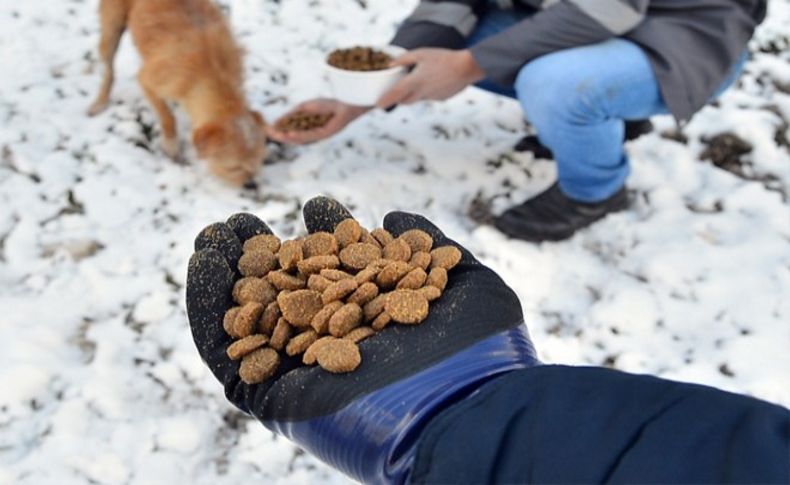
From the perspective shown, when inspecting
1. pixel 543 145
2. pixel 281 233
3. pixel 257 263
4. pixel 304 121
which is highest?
pixel 257 263

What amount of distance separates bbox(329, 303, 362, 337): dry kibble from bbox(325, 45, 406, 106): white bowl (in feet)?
5.08

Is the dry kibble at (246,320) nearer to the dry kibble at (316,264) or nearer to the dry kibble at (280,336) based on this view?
the dry kibble at (280,336)

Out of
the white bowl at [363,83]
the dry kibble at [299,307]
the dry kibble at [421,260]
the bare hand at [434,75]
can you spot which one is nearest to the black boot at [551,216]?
the bare hand at [434,75]

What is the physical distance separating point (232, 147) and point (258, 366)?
1.95 metres

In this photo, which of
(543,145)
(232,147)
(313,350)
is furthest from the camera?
(543,145)

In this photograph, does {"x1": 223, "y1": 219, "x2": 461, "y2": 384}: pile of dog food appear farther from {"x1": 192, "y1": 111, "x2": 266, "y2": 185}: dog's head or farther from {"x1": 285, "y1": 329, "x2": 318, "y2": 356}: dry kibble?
{"x1": 192, "y1": 111, "x2": 266, "y2": 185}: dog's head

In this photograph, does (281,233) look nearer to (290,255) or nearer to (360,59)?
(360,59)

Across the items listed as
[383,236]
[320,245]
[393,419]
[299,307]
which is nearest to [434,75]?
[383,236]

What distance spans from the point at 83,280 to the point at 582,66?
79.2 inches

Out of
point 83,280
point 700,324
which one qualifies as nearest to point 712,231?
point 700,324

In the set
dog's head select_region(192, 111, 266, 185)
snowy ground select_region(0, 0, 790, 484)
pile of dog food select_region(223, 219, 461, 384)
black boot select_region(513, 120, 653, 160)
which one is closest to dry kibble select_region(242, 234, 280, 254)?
pile of dog food select_region(223, 219, 461, 384)

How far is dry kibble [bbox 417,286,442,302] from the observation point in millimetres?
1466

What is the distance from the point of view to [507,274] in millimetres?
2746

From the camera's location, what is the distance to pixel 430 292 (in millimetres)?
1475
